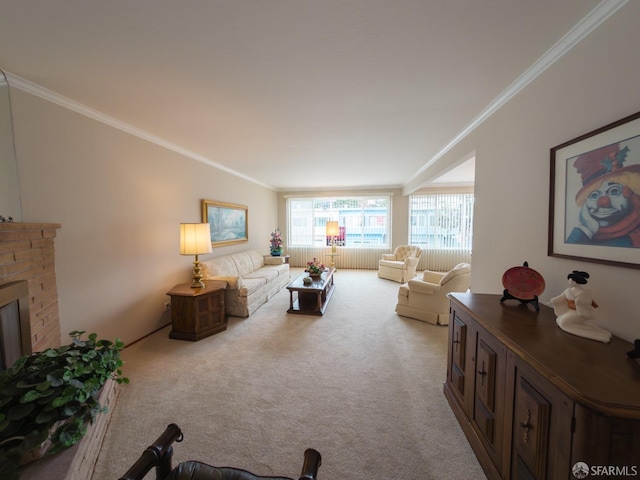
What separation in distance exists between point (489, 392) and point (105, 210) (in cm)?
358

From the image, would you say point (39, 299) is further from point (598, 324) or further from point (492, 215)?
point (492, 215)

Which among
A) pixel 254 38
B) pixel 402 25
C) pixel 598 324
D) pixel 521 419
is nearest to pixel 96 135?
pixel 254 38

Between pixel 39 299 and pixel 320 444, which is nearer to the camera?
pixel 320 444

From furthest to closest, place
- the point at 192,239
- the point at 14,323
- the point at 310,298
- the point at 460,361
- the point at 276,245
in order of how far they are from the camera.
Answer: the point at 276,245, the point at 310,298, the point at 192,239, the point at 460,361, the point at 14,323

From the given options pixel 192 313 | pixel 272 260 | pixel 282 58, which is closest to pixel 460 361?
pixel 282 58

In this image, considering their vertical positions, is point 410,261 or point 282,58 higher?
point 282,58

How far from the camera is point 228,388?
203cm

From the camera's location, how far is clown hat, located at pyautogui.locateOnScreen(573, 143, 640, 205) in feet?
3.50

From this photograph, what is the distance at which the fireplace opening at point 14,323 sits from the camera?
4.64 ft

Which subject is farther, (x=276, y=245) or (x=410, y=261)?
(x=276, y=245)

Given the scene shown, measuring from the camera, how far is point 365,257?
7016mm

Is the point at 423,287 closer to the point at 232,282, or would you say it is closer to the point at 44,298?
the point at 232,282

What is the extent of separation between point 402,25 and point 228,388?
2859 millimetres

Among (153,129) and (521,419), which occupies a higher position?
(153,129)
